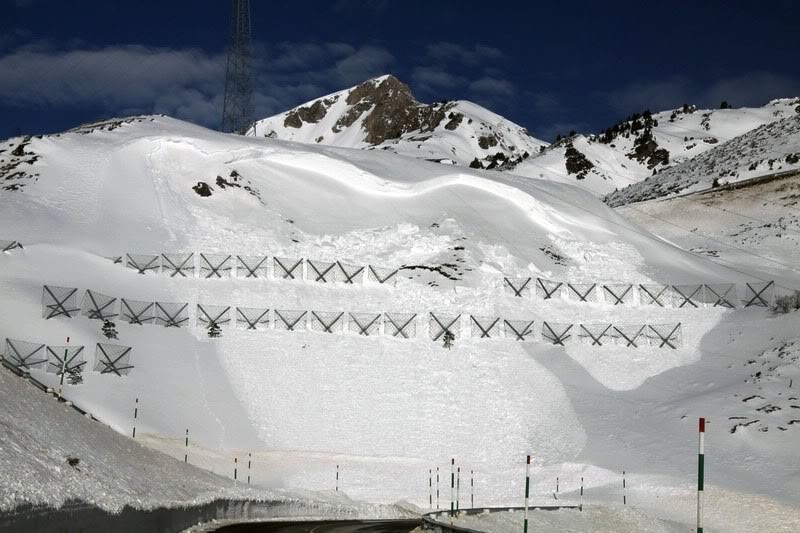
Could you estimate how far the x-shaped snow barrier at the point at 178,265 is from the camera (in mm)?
51719

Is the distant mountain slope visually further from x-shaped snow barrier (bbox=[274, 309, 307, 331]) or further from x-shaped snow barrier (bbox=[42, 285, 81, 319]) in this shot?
x-shaped snow barrier (bbox=[42, 285, 81, 319])

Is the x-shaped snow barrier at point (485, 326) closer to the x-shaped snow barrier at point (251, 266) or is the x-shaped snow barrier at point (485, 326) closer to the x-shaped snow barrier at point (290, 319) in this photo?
the x-shaped snow barrier at point (290, 319)

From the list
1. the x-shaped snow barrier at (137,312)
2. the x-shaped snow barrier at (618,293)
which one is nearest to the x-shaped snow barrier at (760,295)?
the x-shaped snow barrier at (618,293)

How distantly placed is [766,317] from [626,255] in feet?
43.6

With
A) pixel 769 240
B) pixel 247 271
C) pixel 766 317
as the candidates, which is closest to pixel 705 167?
pixel 769 240

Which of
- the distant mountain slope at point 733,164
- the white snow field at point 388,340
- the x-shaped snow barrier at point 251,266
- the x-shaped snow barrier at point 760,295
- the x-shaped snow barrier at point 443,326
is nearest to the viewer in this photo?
the white snow field at point 388,340

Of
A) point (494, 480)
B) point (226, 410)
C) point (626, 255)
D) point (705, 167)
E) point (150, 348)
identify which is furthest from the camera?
point (705, 167)

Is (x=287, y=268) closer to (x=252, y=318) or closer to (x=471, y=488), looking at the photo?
(x=252, y=318)

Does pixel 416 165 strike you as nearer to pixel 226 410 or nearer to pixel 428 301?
pixel 428 301

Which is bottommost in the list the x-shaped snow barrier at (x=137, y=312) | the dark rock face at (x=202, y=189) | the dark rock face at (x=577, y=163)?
the x-shaped snow barrier at (x=137, y=312)

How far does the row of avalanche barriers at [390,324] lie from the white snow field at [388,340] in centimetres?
54

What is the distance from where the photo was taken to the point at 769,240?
76.1 metres

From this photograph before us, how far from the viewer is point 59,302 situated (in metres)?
41.7

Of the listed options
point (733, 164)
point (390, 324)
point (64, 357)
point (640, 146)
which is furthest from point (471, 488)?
point (640, 146)
